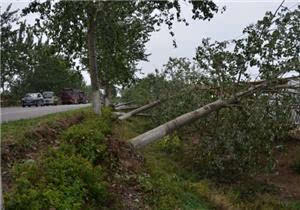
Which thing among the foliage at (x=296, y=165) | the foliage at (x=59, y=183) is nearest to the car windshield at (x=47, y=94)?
the foliage at (x=296, y=165)

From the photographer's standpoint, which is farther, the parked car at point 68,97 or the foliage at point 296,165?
the parked car at point 68,97

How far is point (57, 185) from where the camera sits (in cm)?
565

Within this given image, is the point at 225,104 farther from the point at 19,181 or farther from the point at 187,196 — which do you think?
the point at 19,181

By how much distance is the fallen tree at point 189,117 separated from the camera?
10375 mm

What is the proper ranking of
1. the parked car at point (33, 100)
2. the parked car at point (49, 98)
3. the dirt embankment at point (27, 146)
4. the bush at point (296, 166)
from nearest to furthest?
the dirt embankment at point (27, 146) < the bush at point (296, 166) < the parked car at point (33, 100) < the parked car at point (49, 98)

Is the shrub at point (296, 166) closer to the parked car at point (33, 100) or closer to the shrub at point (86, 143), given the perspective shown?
the shrub at point (86, 143)

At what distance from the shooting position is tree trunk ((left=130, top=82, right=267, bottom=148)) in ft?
33.9

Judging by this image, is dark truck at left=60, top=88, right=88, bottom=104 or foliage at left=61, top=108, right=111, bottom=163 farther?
dark truck at left=60, top=88, right=88, bottom=104

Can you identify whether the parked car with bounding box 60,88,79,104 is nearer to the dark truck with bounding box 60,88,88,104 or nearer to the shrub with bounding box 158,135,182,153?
the dark truck with bounding box 60,88,88,104

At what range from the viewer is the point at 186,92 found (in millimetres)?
14680

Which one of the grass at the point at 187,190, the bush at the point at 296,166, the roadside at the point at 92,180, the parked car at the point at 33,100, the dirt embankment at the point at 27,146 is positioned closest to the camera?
the roadside at the point at 92,180

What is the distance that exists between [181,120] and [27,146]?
15.3 feet

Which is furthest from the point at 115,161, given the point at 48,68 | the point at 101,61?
the point at 48,68

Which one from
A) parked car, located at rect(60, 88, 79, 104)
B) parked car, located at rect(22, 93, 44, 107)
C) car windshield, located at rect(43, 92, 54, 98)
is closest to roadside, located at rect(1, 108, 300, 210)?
parked car, located at rect(22, 93, 44, 107)
